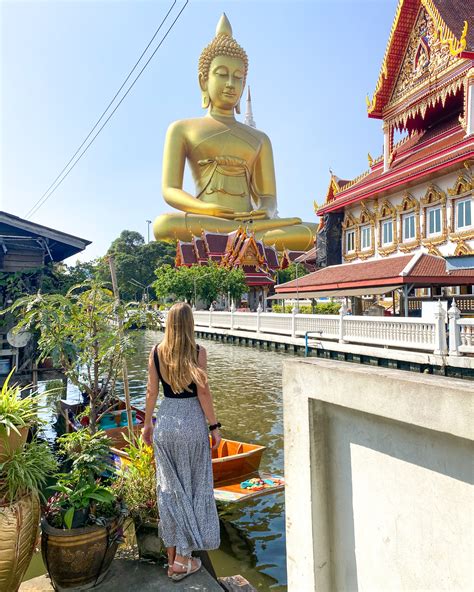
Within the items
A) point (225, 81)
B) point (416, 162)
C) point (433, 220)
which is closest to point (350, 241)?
point (433, 220)

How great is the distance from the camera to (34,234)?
27.5 ft

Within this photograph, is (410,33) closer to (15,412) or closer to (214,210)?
(214,210)

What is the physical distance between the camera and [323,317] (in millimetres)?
17578

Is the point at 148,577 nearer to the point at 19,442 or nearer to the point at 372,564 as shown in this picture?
the point at 19,442

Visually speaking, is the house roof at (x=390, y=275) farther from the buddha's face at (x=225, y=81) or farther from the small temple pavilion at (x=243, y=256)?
the buddha's face at (x=225, y=81)

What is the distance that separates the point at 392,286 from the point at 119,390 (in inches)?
359

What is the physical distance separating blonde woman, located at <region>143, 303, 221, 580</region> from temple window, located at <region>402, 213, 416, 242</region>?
58.3 feet

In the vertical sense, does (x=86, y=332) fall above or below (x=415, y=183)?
below

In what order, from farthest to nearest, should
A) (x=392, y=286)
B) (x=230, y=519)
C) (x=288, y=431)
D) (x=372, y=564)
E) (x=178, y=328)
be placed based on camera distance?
(x=392, y=286) → (x=230, y=519) → (x=178, y=328) → (x=288, y=431) → (x=372, y=564)

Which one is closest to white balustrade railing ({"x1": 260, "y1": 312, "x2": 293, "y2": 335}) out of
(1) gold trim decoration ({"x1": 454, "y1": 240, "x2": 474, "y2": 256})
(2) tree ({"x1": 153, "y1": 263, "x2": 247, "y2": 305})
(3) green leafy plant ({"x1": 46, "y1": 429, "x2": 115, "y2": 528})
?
(1) gold trim decoration ({"x1": 454, "y1": 240, "x2": 474, "y2": 256})

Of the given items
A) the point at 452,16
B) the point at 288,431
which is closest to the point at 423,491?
the point at 288,431

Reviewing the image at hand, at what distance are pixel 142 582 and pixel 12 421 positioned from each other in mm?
1311

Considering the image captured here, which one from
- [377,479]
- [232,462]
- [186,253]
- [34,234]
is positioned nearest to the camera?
[377,479]

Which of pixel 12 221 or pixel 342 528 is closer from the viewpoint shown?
pixel 342 528
